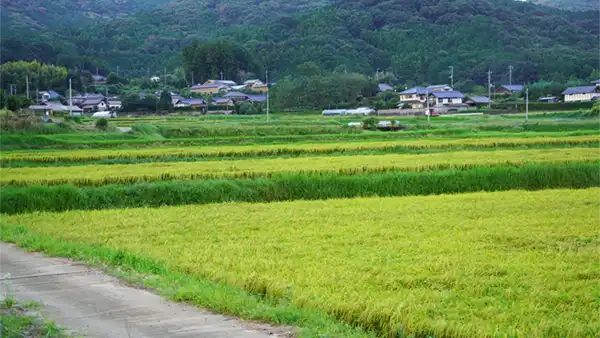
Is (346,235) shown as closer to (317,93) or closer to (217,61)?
(317,93)

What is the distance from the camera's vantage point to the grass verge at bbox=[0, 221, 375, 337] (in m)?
8.16

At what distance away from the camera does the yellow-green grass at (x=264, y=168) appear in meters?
21.7

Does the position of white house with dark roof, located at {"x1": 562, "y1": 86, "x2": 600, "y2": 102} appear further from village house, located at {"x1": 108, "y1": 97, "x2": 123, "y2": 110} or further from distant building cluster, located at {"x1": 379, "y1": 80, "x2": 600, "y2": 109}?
village house, located at {"x1": 108, "y1": 97, "x2": 123, "y2": 110}

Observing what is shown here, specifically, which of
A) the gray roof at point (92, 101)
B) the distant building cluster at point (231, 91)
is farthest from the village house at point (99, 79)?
the gray roof at point (92, 101)

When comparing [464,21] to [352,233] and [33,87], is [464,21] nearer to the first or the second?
[33,87]

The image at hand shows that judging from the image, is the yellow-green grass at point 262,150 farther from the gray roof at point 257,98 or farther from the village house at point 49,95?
the gray roof at point 257,98

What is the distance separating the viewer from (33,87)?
96875 millimetres

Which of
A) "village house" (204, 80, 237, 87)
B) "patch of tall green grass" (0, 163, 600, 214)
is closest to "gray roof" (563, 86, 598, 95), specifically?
"village house" (204, 80, 237, 87)

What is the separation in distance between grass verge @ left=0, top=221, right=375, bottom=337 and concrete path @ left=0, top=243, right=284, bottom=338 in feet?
0.58

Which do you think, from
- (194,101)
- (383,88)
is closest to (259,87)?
(383,88)

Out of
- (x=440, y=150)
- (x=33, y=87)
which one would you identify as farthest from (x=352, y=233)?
(x=33, y=87)

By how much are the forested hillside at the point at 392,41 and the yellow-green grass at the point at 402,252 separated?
305ft

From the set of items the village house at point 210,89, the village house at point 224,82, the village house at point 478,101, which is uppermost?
the village house at point 224,82

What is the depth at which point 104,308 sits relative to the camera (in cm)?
908
